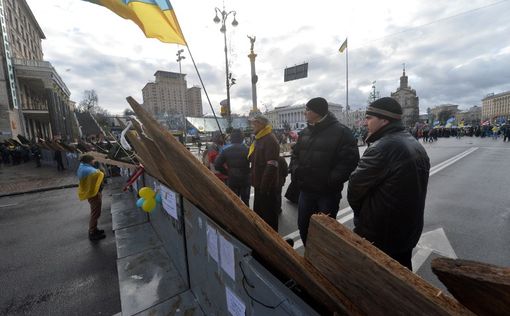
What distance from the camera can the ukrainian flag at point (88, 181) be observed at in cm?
450

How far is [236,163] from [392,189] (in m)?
2.73

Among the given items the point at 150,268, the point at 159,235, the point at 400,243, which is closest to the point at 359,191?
the point at 400,243

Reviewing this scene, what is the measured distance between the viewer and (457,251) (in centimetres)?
351

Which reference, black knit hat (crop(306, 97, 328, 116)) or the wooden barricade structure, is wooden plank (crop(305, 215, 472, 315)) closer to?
the wooden barricade structure

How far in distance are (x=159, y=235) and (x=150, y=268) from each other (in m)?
0.59

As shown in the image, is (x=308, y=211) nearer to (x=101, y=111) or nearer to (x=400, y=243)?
(x=400, y=243)

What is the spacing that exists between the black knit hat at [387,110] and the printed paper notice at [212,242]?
1531 mm

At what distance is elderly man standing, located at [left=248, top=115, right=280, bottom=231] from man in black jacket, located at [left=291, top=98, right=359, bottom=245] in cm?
64

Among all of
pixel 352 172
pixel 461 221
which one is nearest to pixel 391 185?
pixel 352 172

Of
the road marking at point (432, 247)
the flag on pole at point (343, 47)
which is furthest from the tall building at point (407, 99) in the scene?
the road marking at point (432, 247)

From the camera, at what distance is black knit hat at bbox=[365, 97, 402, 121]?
1.86 m

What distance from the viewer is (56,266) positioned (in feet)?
12.3

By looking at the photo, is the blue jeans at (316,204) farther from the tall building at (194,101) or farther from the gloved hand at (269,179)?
the tall building at (194,101)

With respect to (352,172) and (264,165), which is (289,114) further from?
(352,172)
